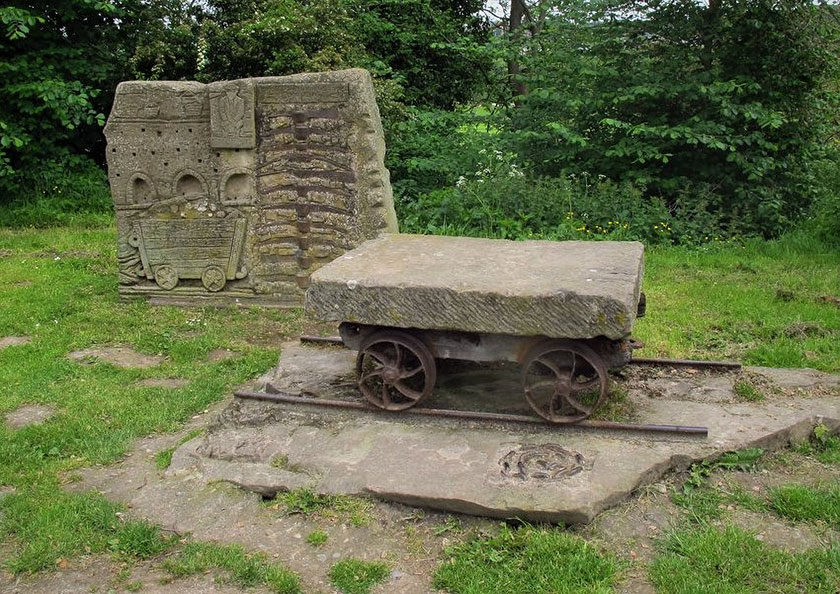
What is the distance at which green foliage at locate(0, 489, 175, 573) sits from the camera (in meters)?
3.59

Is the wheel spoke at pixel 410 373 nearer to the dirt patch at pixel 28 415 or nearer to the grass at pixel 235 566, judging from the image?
the grass at pixel 235 566

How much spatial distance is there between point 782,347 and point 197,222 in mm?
4828

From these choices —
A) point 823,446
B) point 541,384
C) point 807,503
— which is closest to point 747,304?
point 823,446

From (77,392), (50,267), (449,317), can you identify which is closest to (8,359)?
(77,392)

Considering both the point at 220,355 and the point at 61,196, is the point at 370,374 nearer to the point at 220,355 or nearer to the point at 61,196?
the point at 220,355

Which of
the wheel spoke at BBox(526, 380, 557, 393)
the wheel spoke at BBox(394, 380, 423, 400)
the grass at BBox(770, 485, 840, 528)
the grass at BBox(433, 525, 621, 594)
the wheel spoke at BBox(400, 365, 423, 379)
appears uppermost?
the wheel spoke at BBox(400, 365, 423, 379)

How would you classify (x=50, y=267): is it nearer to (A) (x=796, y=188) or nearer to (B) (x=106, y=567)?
(B) (x=106, y=567)

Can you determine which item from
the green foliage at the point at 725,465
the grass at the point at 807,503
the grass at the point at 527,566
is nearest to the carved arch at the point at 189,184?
the grass at the point at 527,566

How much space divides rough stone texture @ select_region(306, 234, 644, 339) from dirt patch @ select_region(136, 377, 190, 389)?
1613 mm

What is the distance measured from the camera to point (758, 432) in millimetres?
4219

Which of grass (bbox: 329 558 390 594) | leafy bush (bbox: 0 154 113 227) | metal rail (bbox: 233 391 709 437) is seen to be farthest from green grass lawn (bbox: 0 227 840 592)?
leafy bush (bbox: 0 154 113 227)

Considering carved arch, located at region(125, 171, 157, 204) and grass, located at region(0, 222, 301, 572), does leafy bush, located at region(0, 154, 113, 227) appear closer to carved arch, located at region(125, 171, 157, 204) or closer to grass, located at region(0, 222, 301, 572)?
grass, located at region(0, 222, 301, 572)

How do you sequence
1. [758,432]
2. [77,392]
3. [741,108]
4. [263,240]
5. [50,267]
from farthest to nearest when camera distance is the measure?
[741,108]
[50,267]
[263,240]
[77,392]
[758,432]

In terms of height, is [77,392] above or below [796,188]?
below
